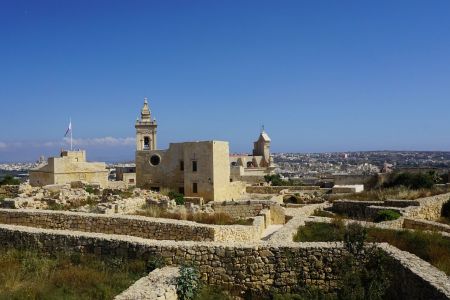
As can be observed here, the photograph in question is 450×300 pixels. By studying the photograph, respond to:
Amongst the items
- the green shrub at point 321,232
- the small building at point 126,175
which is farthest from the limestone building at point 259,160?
the green shrub at point 321,232

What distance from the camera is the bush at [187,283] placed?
737 cm

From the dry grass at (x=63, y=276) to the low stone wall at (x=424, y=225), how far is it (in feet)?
29.4

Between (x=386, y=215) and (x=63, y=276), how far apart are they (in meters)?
10.7

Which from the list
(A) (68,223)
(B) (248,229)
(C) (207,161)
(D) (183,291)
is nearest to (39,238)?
(A) (68,223)

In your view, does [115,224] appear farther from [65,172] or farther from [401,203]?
[65,172]

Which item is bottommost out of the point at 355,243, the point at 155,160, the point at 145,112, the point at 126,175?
the point at 126,175

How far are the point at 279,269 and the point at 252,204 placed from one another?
1129 centimetres

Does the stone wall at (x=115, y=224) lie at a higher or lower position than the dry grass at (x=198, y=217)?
higher

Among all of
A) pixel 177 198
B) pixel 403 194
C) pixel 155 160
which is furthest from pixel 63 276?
pixel 155 160

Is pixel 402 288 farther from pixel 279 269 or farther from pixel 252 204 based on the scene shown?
pixel 252 204

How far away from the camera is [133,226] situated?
11.4m

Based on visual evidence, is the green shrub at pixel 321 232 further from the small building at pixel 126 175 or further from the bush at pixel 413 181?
the small building at pixel 126 175

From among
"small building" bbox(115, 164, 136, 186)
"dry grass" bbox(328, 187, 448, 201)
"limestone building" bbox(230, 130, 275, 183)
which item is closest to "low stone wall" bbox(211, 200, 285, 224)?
"dry grass" bbox(328, 187, 448, 201)

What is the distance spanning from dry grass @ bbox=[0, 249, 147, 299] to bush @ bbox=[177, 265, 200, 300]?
3.28 ft
